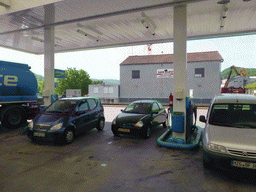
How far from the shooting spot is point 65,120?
20.1 feet

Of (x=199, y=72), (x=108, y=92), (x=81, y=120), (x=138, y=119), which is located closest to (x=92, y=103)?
(x=81, y=120)

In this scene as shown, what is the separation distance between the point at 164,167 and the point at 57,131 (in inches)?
143

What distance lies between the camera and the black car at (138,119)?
655 cm

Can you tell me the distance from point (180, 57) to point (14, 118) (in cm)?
834

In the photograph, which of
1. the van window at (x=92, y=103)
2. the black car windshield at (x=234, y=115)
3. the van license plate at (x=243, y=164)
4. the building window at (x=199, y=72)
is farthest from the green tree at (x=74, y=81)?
the van license plate at (x=243, y=164)

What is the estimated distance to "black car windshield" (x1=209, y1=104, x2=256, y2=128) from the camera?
4232mm

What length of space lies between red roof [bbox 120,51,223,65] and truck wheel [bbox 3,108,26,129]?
20.8 m

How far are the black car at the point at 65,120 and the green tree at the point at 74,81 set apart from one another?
2173 inches

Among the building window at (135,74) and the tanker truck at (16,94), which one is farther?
the building window at (135,74)

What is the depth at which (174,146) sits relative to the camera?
5.64m

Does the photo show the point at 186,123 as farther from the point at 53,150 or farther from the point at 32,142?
the point at 32,142

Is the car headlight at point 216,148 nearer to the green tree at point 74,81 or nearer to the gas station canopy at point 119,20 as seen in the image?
the gas station canopy at point 119,20

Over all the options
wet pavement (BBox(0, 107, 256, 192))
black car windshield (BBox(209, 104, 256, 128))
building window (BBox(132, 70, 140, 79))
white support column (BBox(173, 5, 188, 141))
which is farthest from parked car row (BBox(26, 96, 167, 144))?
building window (BBox(132, 70, 140, 79))

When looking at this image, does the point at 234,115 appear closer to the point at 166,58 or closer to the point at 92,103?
the point at 92,103
